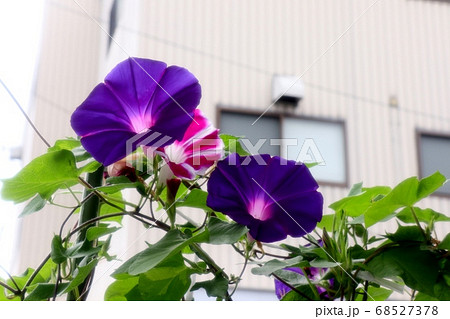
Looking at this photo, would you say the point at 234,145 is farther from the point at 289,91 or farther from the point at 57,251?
the point at 289,91

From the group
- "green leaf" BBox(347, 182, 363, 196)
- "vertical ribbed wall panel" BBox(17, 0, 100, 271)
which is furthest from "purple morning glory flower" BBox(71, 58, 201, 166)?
"vertical ribbed wall panel" BBox(17, 0, 100, 271)

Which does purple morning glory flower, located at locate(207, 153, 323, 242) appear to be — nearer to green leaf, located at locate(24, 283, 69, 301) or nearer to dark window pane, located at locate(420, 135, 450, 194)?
green leaf, located at locate(24, 283, 69, 301)

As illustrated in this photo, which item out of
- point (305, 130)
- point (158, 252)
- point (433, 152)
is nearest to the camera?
point (158, 252)

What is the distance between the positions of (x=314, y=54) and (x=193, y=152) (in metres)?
1.49

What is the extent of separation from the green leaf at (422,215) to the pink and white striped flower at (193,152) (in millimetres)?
82

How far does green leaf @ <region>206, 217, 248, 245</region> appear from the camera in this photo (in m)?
0.21

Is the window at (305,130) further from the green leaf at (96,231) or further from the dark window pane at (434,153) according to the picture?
the green leaf at (96,231)

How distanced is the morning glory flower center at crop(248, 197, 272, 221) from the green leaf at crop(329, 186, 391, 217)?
41mm

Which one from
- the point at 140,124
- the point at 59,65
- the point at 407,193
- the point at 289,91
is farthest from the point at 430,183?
the point at 59,65

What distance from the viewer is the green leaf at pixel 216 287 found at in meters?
0.22

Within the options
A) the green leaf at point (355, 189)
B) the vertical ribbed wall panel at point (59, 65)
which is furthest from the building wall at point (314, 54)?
the green leaf at point (355, 189)

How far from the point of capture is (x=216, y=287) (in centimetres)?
22
